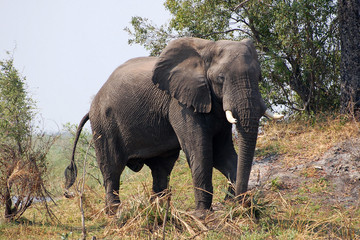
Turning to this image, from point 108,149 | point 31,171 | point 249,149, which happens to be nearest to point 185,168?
point 108,149

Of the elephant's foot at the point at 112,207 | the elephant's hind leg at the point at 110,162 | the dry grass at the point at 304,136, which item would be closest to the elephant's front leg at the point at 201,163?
the elephant's foot at the point at 112,207

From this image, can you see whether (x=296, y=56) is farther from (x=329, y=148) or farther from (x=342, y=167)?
(x=342, y=167)

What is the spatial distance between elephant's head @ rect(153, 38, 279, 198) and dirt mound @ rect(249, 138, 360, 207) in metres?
2.44

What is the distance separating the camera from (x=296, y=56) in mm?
12453

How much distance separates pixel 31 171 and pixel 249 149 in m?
3.53

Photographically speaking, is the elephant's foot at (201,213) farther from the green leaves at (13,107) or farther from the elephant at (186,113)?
the green leaves at (13,107)

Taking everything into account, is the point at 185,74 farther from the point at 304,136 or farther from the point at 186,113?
the point at 304,136

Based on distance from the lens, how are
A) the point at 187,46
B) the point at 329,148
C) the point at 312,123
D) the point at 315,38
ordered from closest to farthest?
the point at 187,46 < the point at 329,148 < the point at 312,123 < the point at 315,38

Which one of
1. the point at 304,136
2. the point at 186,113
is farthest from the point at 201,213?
the point at 304,136

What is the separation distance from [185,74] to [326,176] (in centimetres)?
389

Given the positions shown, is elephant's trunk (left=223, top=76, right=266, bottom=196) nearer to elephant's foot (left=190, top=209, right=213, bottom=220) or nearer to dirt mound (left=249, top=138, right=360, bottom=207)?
elephant's foot (left=190, top=209, right=213, bottom=220)

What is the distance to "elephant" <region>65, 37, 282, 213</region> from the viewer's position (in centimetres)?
620

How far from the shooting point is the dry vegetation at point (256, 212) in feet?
19.1

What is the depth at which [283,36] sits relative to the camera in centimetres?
1195
